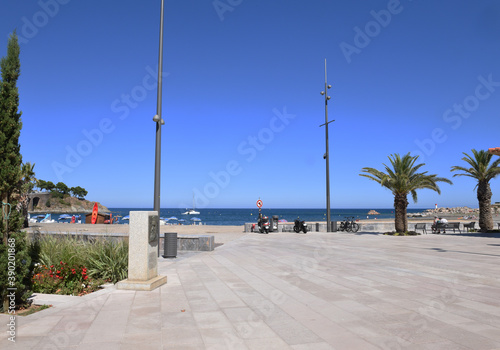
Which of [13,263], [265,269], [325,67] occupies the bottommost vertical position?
[265,269]

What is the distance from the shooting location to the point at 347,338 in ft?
14.0

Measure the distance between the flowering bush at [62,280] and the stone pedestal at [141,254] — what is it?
0.76 metres

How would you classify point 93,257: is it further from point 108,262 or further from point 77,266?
point 77,266

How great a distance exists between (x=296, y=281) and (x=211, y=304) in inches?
103

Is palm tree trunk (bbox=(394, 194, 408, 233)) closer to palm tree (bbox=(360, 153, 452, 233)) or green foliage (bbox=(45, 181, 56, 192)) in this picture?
palm tree (bbox=(360, 153, 452, 233))

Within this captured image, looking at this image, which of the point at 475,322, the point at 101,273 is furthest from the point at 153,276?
the point at 475,322

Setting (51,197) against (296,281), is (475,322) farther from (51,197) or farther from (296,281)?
(51,197)

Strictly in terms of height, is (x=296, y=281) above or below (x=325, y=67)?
below

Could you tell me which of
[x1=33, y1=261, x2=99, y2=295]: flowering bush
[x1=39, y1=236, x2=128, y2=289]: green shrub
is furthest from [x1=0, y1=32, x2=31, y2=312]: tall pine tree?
[x1=39, y1=236, x2=128, y2=289]: green shrub

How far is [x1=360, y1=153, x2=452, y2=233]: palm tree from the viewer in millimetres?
22969

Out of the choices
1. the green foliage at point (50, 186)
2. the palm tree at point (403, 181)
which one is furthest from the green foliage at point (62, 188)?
the palm tree at point (403, 181)

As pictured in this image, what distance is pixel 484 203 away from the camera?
24.0m

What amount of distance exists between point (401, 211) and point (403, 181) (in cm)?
205

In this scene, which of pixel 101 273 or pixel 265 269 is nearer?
pixel 101 273
